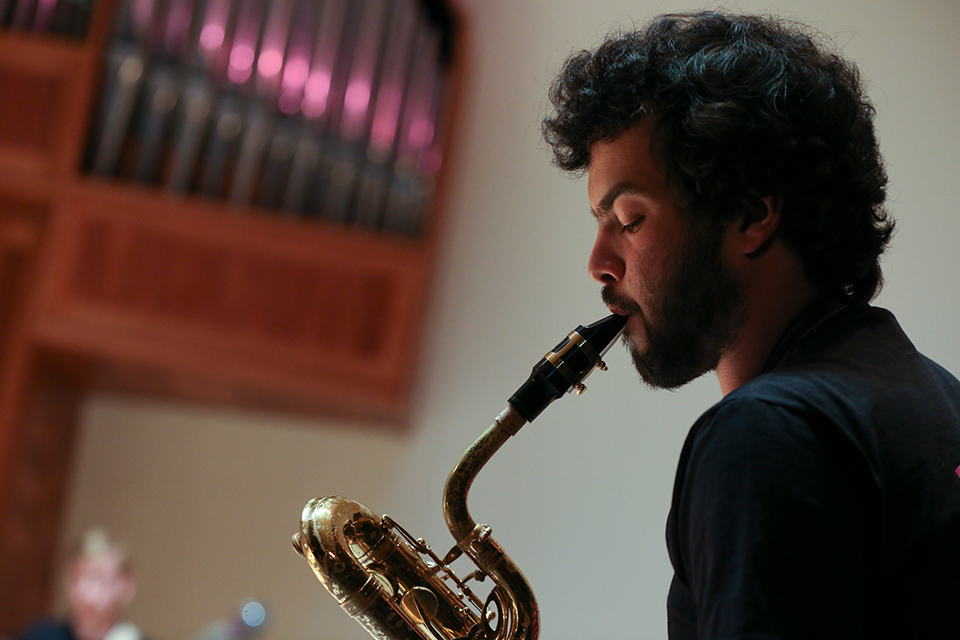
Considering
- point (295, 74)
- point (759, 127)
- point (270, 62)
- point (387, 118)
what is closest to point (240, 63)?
point (270, 62)

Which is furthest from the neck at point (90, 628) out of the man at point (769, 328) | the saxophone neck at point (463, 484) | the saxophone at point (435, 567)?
the man at point (769, 328)

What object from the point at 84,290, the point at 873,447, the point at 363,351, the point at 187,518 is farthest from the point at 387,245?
the point at 873,447

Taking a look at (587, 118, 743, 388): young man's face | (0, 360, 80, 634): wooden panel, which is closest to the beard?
(587, 118, 743, 388): young man's face

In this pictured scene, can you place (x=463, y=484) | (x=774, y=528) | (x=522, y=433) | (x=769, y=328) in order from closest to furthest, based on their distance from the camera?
(x=774, y=528)
(x=769, y=328)
(x=463, y=484)
(x=522, y=433)

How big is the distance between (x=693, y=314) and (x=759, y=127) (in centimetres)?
25

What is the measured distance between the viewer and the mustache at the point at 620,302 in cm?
129

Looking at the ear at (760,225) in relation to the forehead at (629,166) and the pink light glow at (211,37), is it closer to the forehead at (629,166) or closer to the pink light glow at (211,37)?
the forehead at (629,166)

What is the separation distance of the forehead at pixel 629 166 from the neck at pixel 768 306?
0.16m

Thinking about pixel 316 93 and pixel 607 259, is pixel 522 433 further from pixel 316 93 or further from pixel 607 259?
pixel 607 259

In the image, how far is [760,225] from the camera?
1.21m

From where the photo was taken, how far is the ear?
1214mm

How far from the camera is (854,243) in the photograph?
4.12 ft

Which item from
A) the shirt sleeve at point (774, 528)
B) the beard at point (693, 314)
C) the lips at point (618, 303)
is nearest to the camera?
the shirt sleeve at point (774, 528)

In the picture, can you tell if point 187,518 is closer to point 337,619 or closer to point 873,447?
point 337,619
